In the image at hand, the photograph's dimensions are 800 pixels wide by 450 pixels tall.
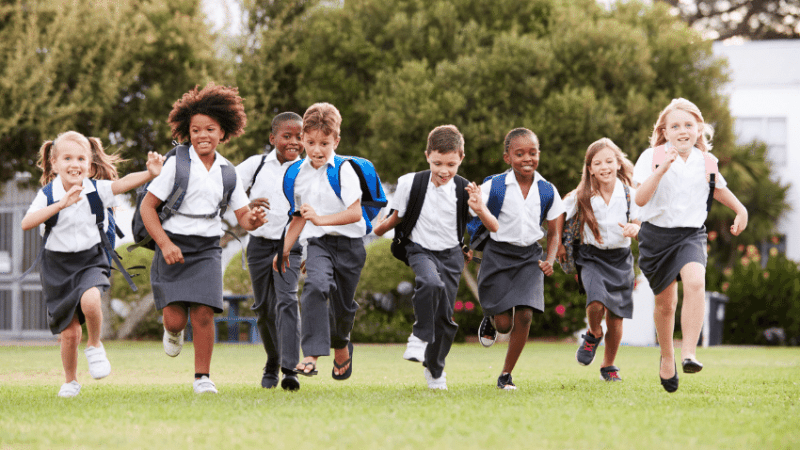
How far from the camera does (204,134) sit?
597cm

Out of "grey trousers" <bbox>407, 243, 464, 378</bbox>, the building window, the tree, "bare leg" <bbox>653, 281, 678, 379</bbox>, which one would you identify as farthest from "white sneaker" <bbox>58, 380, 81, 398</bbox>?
the tree

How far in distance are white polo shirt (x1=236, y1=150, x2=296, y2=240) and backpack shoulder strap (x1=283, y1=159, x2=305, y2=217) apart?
0.34m

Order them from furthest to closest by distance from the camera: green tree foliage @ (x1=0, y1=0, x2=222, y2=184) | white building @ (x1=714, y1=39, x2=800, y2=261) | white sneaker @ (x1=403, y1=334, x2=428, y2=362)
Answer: white building @ (x1=714, y1=39, x2=800, y2=261), green tree foliage @ (x1=0, y1=0, x2=222, y2=184), white sneaker @ (x1=403, y1=334, x2=428, y2=362)

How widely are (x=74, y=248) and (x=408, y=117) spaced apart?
8.20 meters

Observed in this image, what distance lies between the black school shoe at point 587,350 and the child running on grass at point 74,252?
144 inches

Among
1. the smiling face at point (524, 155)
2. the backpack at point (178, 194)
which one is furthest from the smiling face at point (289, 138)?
the smiling face at point (524, 155)

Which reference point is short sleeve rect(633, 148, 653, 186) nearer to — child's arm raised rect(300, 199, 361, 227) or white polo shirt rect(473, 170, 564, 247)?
white polo shirt rect(473, 170, 564, 247)

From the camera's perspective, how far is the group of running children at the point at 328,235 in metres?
5.79

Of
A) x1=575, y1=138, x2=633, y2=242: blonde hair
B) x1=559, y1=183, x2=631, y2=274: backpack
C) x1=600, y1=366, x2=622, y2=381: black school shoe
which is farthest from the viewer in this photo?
x1=600, y1=366, x2=622, y2=381: black school shoe

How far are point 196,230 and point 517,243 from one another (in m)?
2.25

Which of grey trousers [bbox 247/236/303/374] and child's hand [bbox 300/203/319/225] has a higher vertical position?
child's hand [bbox 300/203/319/225]

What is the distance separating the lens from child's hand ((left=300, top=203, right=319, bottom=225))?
18.8 feet

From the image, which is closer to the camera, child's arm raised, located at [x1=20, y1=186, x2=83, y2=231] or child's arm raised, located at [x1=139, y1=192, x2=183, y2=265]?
child's arm raised, located at [x1=139, y1=192, x2=183, y2=265]

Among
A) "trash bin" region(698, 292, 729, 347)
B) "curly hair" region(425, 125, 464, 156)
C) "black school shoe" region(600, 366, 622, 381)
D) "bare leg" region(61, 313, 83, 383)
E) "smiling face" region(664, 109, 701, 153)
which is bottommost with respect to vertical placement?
"trash bin" region(698, 292, 729, 347)
